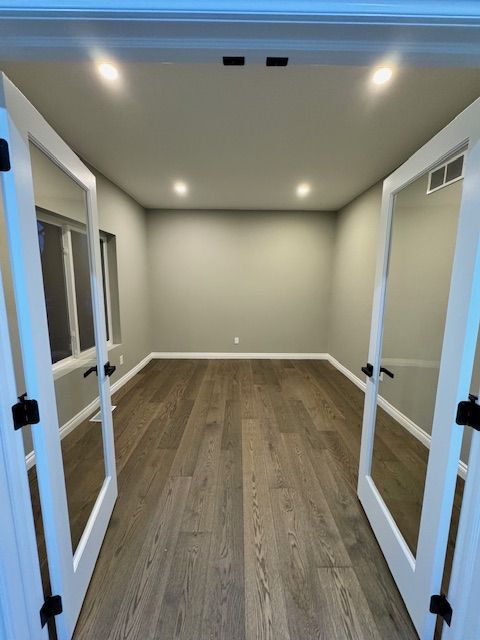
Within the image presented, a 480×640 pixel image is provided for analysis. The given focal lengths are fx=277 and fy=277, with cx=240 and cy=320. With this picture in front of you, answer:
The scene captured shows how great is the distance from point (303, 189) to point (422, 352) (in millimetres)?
2585

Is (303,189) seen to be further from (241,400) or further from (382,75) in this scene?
(241,400)

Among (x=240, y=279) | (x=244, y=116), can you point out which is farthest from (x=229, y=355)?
(x=244, y=116)

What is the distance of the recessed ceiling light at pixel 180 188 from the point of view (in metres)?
3.52

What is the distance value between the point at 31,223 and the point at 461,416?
1550 mm

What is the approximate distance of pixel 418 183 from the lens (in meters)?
1.51

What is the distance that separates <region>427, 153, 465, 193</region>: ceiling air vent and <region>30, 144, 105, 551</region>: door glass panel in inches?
66.8

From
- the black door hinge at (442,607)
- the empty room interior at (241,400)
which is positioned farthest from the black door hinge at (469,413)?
the black door hinge at (442,607)

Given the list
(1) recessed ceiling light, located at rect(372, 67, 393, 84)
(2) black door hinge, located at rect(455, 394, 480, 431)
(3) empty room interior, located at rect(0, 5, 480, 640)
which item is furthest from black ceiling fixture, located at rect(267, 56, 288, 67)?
(1) recessed ceiling light, located at rect(372, 67, 393, 84)

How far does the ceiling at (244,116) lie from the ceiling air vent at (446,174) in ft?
2.00

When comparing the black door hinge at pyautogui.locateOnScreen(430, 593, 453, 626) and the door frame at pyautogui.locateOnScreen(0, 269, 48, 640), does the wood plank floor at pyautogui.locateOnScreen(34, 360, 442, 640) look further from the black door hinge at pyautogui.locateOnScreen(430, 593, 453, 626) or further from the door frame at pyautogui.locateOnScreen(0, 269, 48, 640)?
the door frame at pyautogui.locateOnScreen(0, 269, 48, 640)

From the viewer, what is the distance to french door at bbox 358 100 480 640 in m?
0.93

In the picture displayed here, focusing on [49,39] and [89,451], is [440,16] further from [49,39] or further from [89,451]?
[89,451]

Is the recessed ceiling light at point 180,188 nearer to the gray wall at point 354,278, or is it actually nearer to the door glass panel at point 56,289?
the door glass panel at point 56,289

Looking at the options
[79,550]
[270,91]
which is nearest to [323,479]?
[79,550]
